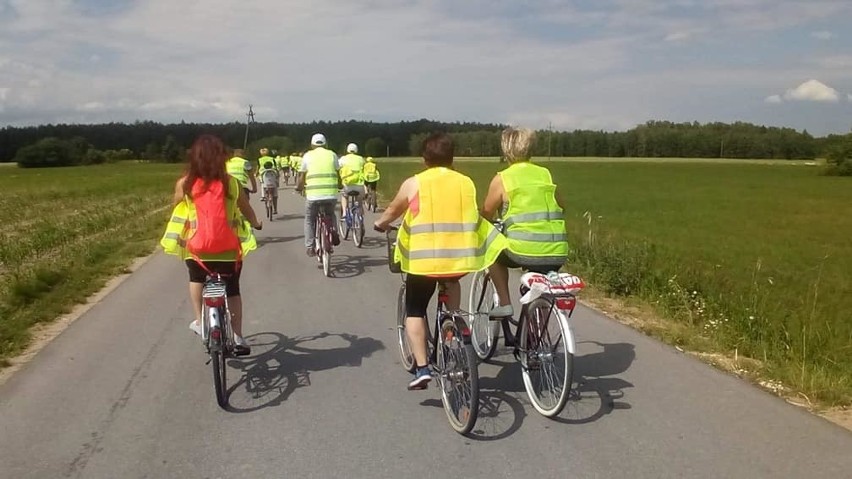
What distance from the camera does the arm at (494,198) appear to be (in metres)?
5.43

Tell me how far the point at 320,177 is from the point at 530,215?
6.67 meters

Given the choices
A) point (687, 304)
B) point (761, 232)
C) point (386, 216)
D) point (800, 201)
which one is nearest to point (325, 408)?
point (386, 216)

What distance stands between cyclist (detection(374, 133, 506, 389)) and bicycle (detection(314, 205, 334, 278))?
590 centimetres

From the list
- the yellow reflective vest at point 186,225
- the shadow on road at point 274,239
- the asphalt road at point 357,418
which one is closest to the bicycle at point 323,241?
the asphalt road at point 357,418

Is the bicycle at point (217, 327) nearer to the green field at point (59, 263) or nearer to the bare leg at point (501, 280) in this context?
the bare leg at point (501, 280)

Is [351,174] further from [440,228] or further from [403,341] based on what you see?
[440,228]

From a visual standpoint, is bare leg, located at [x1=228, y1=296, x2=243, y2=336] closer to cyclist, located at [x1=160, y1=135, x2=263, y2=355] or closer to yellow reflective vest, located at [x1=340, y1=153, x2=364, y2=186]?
cyclist, located at [x1=160, y1=135, x2=263, y2=355]

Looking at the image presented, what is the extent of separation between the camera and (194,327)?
5.86 m

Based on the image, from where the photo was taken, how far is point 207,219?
17.7 ft

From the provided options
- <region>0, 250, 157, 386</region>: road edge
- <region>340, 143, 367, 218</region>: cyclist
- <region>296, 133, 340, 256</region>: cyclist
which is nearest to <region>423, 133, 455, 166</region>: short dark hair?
<region>0, 250, 157, 386</region>: road edge

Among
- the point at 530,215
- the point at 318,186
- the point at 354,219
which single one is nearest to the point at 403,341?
the point at 530,215

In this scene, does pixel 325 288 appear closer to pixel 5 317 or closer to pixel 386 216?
pixel 5 317

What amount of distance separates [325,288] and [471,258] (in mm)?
5187

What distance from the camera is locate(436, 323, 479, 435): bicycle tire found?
14.8ft
